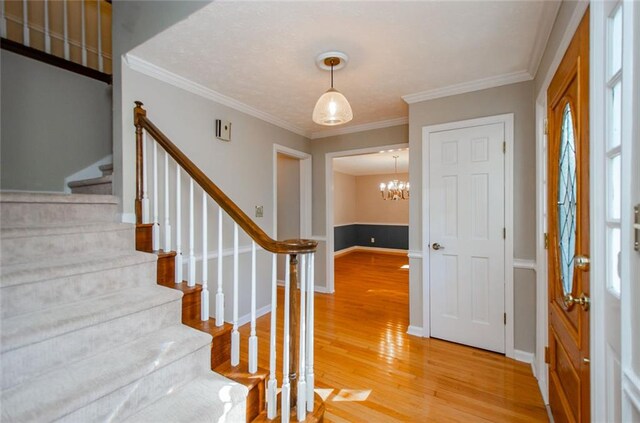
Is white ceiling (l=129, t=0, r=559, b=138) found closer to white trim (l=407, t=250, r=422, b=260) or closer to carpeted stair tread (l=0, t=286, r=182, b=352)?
white trim (l=407, t=250, r=422, b=260)

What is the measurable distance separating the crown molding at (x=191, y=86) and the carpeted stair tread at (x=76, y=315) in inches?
67.1

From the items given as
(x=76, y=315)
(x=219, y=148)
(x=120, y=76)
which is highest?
(x=120, y=76)

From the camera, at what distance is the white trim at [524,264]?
7.38ft

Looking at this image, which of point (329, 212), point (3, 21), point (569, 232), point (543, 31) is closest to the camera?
point (569, 232)

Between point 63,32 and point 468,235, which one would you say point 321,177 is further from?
point 63,32

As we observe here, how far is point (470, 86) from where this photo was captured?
247 centimetres

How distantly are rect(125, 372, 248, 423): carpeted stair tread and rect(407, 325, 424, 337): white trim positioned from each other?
6.41ft

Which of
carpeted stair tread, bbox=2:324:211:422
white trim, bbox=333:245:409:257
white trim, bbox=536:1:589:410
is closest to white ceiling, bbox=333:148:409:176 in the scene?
white trim, bbox=333:245:409:257

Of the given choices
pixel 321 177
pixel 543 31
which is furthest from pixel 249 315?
pixel 543 31

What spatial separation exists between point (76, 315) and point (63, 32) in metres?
2.86

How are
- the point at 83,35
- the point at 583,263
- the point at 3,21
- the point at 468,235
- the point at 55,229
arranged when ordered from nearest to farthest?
the point at 583,263 → the point at 55,229 → the point at 3,21 → the point at 468,235 → the point at 83,35

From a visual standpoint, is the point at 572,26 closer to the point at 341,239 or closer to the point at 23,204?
the point at 23,204

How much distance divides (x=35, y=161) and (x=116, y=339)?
203 cm

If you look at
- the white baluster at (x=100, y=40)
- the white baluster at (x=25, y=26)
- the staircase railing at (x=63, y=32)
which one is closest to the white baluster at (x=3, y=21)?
the staircase railing at (x=63, y=32)
